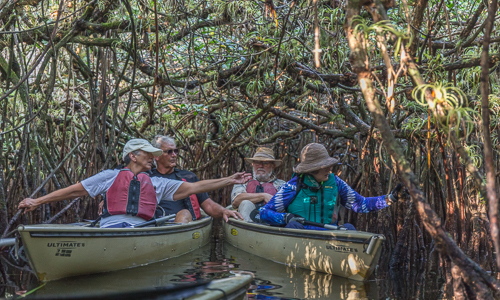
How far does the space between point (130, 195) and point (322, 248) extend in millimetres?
1817

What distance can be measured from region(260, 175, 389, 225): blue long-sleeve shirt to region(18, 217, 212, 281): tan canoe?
A: 1052mm

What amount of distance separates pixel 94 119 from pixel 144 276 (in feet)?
7.07

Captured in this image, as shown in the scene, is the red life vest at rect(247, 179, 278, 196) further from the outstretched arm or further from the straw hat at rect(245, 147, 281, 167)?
the outstretched arm

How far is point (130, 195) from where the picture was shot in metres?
4.25

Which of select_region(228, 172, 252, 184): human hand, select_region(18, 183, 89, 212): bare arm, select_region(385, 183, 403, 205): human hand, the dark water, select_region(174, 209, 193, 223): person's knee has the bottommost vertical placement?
the dark water

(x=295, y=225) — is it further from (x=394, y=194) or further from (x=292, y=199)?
(x=394, y=194)

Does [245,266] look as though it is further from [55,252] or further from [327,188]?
[55,252]

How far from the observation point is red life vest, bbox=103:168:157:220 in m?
4.20

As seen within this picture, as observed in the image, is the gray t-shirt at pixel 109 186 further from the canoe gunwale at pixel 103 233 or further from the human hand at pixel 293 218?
the human hand at pixel 293 218

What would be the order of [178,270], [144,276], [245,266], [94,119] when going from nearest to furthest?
[144,276]
[178,270]
[245,266]
[94,119]

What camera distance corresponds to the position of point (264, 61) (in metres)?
4.61

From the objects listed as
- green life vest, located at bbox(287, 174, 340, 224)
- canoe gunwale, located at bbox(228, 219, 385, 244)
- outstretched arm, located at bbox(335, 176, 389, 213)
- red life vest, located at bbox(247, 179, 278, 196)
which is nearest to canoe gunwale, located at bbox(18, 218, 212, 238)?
canoe gunwale, located at bbox(228, 219, 385, 244)

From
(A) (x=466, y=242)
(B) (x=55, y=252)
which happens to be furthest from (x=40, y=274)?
(A) (x=466, y=242)

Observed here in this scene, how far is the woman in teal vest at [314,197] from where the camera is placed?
4203mm
